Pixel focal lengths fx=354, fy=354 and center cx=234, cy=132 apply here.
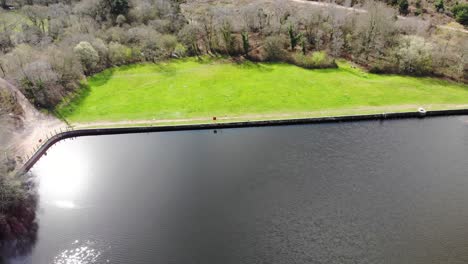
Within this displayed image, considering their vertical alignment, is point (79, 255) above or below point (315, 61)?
below

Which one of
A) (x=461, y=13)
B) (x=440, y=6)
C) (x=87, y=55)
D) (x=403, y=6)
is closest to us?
(x=87, y=55)

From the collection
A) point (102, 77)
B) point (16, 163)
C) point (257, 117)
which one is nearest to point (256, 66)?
point (257, 117)

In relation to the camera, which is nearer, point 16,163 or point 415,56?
point 16,163

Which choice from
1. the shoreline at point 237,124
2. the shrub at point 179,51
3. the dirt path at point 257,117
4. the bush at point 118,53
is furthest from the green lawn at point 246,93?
the shrub at point 179,51

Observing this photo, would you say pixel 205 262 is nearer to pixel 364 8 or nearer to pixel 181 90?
pixel 181 90

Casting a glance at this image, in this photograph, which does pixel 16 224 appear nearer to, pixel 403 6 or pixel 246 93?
pixel 246 93

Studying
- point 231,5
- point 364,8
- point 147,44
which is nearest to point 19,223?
point 147,44

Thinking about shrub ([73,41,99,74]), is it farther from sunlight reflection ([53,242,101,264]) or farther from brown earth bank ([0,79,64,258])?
sunlight reflection ([53,242,101,264])
